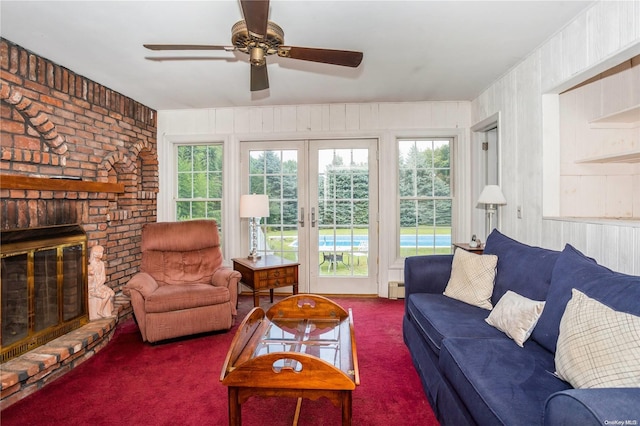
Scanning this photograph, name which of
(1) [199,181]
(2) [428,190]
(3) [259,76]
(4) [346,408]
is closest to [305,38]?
(3) [259,76]

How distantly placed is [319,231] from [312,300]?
2.01 m

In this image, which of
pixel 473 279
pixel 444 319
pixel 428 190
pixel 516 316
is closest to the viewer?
pixel 516 316

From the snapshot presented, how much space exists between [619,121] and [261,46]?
8.98 feet

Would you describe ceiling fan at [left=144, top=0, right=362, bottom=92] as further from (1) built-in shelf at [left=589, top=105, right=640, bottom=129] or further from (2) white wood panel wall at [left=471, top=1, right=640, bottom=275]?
(1) built-in shelf at [left=589, top=105, right=640, bottom=129]

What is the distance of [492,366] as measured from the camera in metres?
1.57

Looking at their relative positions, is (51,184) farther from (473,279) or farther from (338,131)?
(473,279)

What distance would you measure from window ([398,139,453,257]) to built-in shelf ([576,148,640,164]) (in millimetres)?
1822

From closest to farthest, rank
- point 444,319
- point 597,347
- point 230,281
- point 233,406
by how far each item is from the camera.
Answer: point 597,347 < point 233,406 < point 444,319 < point 230,281

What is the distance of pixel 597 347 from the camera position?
Result: 1.27 m

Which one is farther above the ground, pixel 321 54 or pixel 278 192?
pixel 321 54

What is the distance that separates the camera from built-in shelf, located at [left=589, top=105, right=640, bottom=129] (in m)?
2.39

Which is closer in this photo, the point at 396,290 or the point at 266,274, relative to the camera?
the point at 266,274

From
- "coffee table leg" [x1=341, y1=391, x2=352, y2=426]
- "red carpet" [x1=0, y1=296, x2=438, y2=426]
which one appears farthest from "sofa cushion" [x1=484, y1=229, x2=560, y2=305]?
"coffee table leg" [x1=341, y1=391, x2=352, y2=426]

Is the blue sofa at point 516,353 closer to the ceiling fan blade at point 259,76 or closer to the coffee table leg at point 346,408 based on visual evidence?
the coffee table leg at point 346,408
